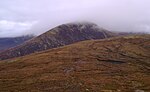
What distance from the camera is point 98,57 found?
648 ft

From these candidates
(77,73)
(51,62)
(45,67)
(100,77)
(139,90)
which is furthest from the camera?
(51,62)

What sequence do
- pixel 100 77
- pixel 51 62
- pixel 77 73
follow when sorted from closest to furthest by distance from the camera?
pixel 100 77, pixel 77 73, pixel 51 62

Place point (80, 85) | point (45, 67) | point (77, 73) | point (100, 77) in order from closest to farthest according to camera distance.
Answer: point (80, 85)
point (100, 77)
point (77, 73)
point (45, 67)

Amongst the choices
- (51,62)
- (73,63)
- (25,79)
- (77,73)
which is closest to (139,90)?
(77,73)

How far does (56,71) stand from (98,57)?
145 feet

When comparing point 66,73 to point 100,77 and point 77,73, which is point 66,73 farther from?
point 100,77

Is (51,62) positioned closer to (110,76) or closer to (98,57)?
(98,57)

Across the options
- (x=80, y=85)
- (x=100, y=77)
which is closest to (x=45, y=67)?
(x=100, y=77)

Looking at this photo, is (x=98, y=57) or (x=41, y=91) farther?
(x=98, y=57)

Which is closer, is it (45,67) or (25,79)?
(25,79)

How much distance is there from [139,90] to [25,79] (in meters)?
58.1

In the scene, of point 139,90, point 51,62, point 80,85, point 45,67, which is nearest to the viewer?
point 139,90

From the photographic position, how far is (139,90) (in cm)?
11012

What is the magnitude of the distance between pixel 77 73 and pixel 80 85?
31204mm
